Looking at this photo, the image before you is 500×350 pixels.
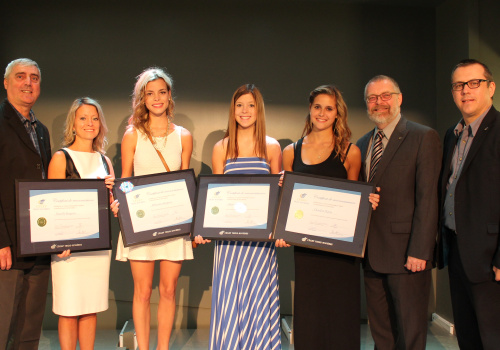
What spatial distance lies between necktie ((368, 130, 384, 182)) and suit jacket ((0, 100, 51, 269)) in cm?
214

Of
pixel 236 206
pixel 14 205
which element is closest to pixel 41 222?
pixel 14 205

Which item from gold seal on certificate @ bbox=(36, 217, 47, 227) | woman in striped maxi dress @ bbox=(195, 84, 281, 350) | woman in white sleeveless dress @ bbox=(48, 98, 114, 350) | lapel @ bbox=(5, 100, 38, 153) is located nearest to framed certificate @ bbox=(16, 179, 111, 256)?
gold seal on certificate @ bbox=(36, 217, 47, 227)

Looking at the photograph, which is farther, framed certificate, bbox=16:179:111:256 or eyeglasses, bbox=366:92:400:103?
eyeglasses, bbox=366:92:400:103

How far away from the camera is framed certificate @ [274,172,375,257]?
8.84ft

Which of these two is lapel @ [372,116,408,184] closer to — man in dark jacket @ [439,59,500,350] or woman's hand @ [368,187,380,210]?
woman's hand @ [368,187,380,210]

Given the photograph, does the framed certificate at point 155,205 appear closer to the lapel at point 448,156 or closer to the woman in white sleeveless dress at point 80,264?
the woman in white sleeveless dress at point 80,264

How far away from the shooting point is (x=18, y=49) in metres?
4.12

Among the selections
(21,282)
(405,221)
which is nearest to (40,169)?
(21,282)

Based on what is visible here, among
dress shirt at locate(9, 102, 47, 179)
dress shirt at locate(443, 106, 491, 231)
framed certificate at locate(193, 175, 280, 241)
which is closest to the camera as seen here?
dress shirt at locate(443, 106, 491, 231)

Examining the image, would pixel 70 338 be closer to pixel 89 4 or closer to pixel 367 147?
pixel 367 147

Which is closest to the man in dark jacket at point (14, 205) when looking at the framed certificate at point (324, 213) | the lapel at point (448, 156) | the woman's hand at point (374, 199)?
the framed certificate at point (324, 213)

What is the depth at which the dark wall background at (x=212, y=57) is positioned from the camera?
13.7 ft

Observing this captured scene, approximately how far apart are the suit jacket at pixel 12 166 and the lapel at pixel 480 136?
2638mm

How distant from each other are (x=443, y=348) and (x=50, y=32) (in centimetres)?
442
